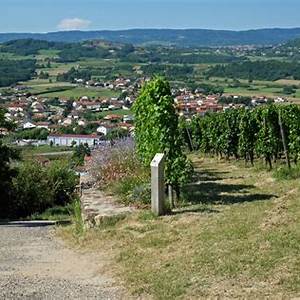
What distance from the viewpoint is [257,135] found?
2128cm

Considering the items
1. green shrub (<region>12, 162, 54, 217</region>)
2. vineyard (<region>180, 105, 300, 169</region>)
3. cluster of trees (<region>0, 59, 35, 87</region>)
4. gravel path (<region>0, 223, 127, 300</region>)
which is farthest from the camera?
cluster of trees (<region>0, 59, 35, 87</region>)

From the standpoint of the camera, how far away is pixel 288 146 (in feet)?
64.2

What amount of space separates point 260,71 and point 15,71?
141 ft

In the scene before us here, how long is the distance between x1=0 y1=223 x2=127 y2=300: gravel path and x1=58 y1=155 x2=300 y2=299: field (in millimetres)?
266

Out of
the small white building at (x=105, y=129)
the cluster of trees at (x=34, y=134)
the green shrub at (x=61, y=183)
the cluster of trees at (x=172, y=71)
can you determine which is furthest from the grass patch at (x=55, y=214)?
the cluster of trees at (x=172, y=71)

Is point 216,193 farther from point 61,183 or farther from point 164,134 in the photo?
point 61,183

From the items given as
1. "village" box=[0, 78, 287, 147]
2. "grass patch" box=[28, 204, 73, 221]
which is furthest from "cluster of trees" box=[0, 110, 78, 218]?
"village" box=[0, 78, 287, 147]

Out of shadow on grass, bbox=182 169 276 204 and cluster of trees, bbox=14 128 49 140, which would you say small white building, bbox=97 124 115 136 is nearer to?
cluster of trees, bbox=14 128 49 140

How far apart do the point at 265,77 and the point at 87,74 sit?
34.3 metres

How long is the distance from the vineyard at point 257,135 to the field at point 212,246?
641cm

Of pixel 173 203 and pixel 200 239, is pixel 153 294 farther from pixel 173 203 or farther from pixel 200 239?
pixel 173 203

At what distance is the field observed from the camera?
23.0ft

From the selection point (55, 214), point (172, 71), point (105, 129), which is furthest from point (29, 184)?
point (172, 71)

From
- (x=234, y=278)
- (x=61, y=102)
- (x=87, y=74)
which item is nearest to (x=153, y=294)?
(x=234, y=278)
